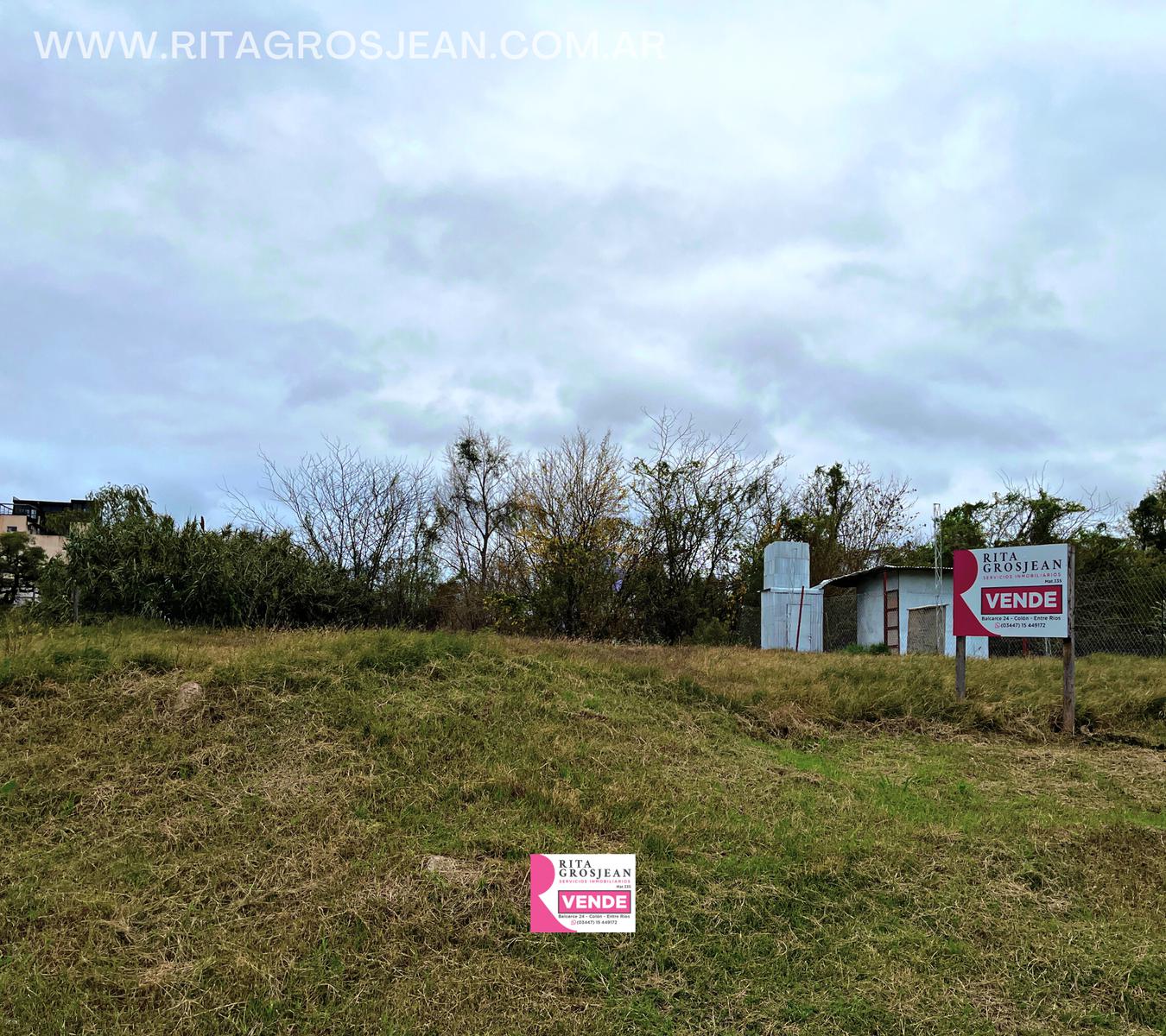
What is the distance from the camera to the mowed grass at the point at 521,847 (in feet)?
11.2

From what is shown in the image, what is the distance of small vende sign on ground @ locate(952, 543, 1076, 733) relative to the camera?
804 centimetres

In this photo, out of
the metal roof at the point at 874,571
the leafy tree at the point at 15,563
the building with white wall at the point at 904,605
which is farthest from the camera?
the leafy tree at the point at 15,563

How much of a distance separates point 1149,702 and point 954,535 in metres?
16.0

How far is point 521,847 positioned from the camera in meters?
4.57

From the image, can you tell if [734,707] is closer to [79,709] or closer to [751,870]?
[751,870]

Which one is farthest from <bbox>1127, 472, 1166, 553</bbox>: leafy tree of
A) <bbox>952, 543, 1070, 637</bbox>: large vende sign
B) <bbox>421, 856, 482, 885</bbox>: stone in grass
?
<bbox>421, 856, 482, 885</bbox>: stone in grass

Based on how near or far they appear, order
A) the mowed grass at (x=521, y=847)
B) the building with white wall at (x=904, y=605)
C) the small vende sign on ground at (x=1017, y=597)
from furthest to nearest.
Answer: the building with white wall at (x=904, y=605)
the small vende sign on ground at (x=1017, y=597)
the mowed grass at (x=521, y=847)

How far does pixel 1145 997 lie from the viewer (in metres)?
3.43

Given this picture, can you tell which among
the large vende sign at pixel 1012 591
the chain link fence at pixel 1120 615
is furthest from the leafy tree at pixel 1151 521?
the large vende sign at pixel 1012 591

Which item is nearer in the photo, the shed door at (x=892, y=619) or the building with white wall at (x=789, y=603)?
the building with white wall at (x=789, y=603)

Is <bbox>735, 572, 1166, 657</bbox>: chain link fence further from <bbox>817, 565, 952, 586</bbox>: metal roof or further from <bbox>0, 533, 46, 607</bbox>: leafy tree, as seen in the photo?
<bbox>0, 533, 46, 607</bbox>: leafy tree

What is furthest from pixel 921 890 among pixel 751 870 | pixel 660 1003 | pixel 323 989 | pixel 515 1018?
pixel 323 989

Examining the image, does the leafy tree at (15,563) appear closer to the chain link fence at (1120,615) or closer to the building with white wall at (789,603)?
the building with white wall at (789,603)

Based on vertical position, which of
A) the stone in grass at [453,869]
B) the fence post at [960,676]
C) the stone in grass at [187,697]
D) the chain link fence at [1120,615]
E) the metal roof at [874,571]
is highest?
the metal roof at [874,571]
